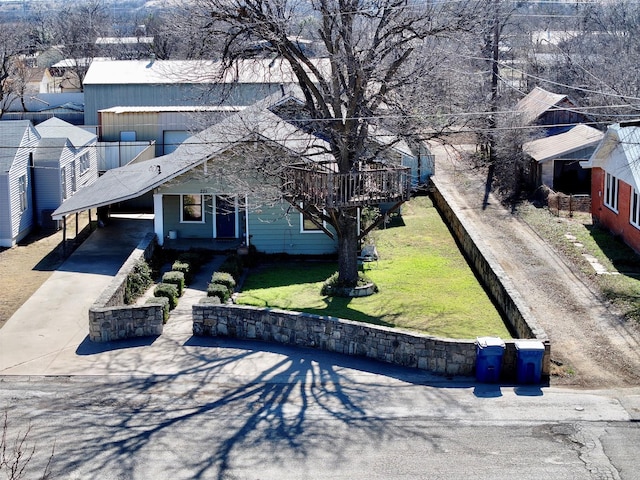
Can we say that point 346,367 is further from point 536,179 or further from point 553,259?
point 536,179

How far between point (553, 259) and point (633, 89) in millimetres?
17206

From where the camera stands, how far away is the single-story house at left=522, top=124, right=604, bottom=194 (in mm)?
37531

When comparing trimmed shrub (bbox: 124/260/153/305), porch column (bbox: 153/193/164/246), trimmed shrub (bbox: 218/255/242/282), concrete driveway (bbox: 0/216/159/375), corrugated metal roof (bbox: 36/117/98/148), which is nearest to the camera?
concrete driveway (bbox: 0/216/159/375)

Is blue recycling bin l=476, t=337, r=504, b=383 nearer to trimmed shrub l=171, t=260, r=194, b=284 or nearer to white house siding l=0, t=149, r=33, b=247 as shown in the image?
trimmed shrub l=171, t=260, r=194, b=284

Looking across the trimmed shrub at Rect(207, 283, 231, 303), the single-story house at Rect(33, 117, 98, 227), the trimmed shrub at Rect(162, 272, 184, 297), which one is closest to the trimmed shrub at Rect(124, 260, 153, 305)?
the trimmed shrub at Rect(162, 272, 184, 297)

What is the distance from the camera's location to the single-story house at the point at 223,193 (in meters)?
27.4

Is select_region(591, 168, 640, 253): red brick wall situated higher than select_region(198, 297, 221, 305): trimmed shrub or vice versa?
select_region(591, 168, 640, 253): red brick wall

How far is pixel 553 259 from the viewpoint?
92.9ft

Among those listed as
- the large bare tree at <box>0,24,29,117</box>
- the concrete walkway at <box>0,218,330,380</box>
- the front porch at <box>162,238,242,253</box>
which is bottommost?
the concrete walkway at <box>0,218,330,380</box>

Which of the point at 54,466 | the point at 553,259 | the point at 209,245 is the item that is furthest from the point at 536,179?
the point at 54,466

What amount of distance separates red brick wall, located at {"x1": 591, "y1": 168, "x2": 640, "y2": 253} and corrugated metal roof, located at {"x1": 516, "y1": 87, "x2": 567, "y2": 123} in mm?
9504

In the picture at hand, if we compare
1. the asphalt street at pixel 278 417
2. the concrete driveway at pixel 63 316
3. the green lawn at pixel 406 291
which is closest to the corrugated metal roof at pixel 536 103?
the green lawn at pixel 406 291

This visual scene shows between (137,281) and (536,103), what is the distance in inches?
1118

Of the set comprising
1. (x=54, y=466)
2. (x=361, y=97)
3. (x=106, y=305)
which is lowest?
(x=54, y=466)
